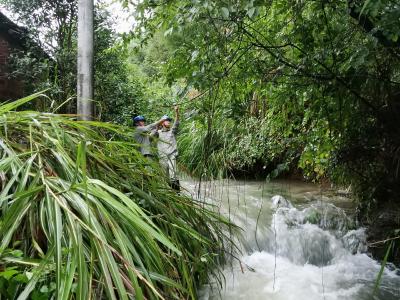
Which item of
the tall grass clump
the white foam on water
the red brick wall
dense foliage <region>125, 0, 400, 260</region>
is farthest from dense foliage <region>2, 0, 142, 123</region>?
the tall grass clump

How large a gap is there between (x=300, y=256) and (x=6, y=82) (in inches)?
248

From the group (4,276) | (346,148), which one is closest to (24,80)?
(346,148)

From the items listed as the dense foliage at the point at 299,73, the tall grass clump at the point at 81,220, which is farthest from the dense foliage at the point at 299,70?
the tall grass clump at the point at 81,220

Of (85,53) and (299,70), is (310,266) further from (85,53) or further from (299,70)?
(85,53)

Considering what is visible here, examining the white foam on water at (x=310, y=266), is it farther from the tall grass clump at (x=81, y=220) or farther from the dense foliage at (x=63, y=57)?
the dense foliage at (x=63, y=57)

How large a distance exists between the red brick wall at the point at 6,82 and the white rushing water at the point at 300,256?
15.9ft

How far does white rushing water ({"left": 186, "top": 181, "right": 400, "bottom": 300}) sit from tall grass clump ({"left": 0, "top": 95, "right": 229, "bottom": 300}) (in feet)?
1.98

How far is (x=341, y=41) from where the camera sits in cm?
238

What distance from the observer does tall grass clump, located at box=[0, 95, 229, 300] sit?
1177 mm

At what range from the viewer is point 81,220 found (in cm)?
133

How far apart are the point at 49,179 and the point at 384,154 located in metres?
2.81

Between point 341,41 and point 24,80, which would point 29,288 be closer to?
point 341,41

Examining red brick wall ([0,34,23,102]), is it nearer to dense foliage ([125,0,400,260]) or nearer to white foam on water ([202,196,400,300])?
dense foliage ([125,0,400,260])

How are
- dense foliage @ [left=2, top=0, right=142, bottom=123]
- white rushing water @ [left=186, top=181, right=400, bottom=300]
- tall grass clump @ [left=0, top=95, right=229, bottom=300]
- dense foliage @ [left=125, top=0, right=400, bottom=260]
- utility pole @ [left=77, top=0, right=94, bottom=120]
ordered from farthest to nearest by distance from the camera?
dense foliage @ [left=2, top=0, right=142, bottom=123] < utility pole @ [left=77, top=0, right=94, bottom=120] < white rushing water @ [left=186, top=181, right=400, bottom=300] < dense foliage @ [left=125, top=0, right=400, bottom=260] < tall grass clump @ [left=0, top=95, right=229, bottom=300]
